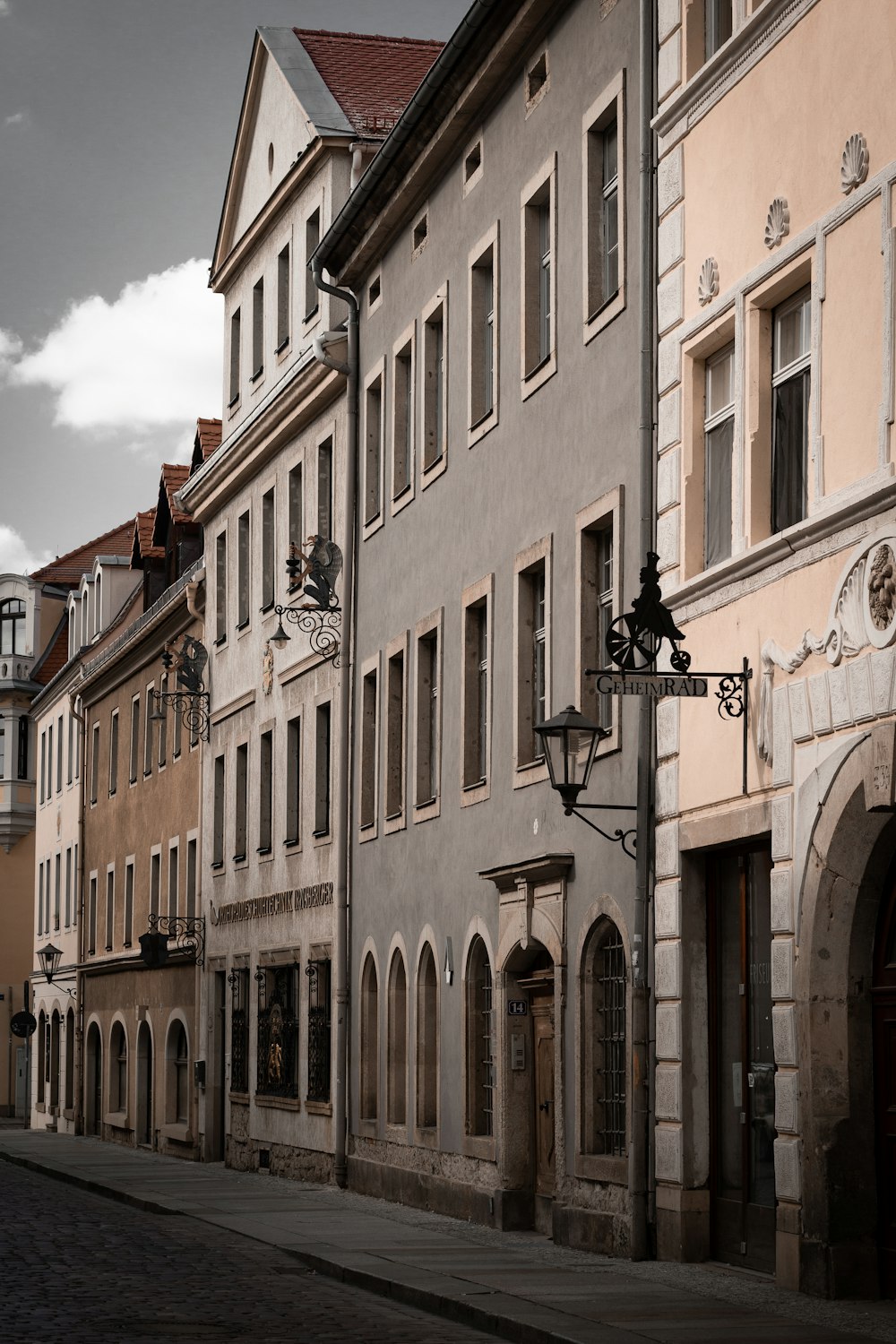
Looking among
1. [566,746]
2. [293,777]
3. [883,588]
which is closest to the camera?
[883,588]

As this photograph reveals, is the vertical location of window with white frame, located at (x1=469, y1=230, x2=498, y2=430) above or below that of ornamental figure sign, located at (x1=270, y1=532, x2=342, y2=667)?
above

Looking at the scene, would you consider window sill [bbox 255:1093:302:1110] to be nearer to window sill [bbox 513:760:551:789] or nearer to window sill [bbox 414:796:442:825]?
window sill [bbox 414:796:442:825]

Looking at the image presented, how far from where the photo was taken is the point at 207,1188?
28328mm

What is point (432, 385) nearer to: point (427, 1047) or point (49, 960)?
point (427, 1047)

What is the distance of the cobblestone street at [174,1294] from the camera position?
43.6ft

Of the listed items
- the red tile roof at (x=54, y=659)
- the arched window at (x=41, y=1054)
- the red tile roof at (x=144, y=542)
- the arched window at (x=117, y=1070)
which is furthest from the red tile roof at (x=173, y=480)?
the red tile roof at (x=54, y=659)

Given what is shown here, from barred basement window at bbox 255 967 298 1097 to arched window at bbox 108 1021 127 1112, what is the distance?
1480 centimetres

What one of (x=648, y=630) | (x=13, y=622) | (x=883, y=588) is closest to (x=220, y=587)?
(x=648, y=630)

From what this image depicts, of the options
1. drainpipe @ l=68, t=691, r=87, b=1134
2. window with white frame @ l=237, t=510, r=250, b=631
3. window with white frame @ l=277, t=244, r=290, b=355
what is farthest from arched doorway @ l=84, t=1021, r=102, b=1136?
window with white frame @ l=277, t=244, r=290, b=355

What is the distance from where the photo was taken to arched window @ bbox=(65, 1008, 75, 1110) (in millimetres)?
53500

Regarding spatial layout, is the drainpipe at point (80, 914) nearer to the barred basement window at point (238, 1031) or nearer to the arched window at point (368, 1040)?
the barred basement window at point (238, 1031)

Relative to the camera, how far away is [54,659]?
72.7m

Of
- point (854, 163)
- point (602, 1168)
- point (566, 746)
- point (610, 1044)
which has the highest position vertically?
point (854, 163)

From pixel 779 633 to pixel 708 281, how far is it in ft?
9.76
